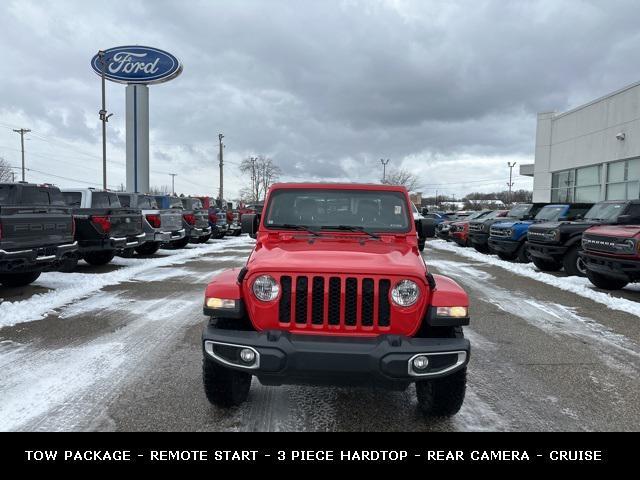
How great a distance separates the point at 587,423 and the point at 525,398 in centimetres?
52

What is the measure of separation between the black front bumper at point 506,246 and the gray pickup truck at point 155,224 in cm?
994

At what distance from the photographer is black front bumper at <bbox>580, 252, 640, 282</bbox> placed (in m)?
7.87

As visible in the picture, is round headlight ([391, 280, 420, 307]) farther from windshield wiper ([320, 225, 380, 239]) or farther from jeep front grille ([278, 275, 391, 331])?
windshield wiper ([320, 225, 380, 239])

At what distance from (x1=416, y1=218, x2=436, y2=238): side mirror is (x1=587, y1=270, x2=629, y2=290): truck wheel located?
600cm

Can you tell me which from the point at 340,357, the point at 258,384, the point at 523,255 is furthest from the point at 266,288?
the point at 523,255

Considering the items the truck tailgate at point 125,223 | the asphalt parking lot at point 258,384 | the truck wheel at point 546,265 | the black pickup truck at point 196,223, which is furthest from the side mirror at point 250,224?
the black pickup truck at point 196,223

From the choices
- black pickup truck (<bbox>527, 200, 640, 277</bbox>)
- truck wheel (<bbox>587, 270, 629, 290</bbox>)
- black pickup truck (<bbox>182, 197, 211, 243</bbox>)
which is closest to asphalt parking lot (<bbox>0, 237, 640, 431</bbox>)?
truck wheel (<bbox>587, 270, 629, 290</bbox>)

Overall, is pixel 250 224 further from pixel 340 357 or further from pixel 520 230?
pixel 520 230

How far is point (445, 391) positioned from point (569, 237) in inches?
353

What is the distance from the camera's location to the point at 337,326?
10.1ft

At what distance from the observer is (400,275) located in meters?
3.10
